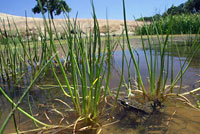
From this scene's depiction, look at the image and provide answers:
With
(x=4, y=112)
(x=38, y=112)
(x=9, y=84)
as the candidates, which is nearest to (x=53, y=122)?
(x=38, y=112)

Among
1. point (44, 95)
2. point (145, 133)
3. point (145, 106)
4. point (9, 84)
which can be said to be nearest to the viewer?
point (145, 133)

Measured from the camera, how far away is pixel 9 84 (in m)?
0.86

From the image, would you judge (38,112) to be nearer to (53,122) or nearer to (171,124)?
(53,122)

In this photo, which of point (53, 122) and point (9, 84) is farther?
point (9, 84)

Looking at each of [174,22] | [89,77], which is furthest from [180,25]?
[89,77]

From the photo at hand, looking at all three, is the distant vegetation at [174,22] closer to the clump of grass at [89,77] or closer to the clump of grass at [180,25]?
the clump of grass at [180,25]

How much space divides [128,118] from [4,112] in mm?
443

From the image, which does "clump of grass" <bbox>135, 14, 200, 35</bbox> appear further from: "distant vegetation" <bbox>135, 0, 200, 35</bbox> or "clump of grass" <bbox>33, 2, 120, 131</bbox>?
"clump of grass" <bbox>33, 2, 120, 131</bbox>

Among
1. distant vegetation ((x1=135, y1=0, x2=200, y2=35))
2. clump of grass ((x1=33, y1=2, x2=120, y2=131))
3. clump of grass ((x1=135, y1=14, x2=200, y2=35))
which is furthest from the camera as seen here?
clump of grass ((x1=135, y1=14, x2=200, y2=35))

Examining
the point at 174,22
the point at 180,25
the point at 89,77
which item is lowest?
the point at 89,77

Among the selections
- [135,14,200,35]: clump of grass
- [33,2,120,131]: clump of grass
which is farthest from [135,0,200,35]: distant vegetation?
[33,2,120,131]: clump of grass

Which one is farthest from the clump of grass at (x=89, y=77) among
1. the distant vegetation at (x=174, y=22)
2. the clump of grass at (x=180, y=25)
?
the clump of grass at (x=180, y=25)

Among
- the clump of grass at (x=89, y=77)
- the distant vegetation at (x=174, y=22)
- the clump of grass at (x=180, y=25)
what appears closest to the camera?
the clump of grass at (x=89, y=77)

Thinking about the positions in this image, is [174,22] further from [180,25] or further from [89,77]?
[180,25]
